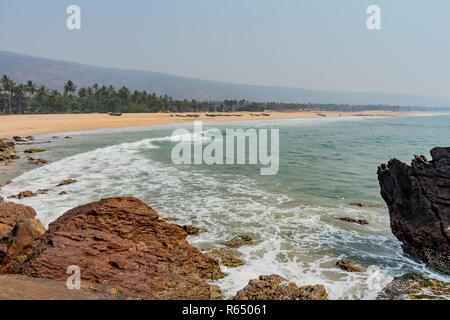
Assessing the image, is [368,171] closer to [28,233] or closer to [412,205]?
[412,205]

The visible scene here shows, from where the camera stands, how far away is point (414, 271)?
29.8ft

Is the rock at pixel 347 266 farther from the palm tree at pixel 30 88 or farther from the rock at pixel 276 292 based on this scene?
the palm tree at pixel 30 88

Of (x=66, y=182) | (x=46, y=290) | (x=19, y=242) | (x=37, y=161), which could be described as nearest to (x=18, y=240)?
(x=19, y=242)

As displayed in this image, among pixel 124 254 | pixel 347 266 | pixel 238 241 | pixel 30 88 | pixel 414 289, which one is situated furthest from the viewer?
pixel 30 88

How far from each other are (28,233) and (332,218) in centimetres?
1123

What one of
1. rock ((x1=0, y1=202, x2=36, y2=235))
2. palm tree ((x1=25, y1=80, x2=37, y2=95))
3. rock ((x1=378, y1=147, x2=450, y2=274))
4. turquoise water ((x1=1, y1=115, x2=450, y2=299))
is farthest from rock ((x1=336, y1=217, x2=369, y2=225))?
palm tree ((x1=25, y1=80, x2=37, y2=95))

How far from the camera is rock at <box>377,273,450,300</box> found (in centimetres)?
780

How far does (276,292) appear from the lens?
24.1 feet

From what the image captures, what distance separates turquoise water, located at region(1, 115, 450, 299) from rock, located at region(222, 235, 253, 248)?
29cm

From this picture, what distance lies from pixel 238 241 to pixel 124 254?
4.49m

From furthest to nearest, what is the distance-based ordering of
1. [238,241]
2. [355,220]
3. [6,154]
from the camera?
[6,154], [355,220], [238,241]

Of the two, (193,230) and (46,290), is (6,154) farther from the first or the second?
(46,290)

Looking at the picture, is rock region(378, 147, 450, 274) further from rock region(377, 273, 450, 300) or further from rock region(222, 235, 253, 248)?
rock region(222, 235, 253, 248)
